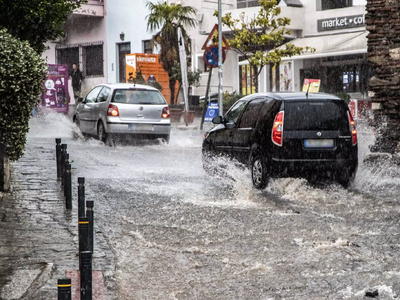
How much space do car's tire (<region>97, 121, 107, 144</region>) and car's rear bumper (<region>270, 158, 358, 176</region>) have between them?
8.91 m

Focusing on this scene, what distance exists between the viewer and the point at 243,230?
838 cm

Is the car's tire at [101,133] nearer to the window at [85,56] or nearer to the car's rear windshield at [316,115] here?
the car's rear windshield at [316,115]

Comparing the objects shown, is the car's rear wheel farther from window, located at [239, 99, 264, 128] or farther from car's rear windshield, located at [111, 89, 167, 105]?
car's rear windshield, located at [111, 89, 167, 105]

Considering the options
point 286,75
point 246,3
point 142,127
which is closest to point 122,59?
point 246,3

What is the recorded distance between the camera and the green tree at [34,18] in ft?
35.3

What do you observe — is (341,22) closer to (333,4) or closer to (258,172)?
(333,4)

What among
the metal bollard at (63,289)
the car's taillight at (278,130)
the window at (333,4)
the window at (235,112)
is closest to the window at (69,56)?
the window at (333,4)

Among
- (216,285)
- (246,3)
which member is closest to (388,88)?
(216,285)

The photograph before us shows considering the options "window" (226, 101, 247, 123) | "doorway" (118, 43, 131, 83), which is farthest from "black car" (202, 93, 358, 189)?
"doorway" (118, 43, 131, 83)

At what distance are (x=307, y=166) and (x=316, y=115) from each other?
0.81 meters

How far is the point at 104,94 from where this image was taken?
19.9 m

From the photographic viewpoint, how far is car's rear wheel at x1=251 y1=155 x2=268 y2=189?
11.3 metres

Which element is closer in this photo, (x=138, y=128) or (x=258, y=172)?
(x=258, y=172)

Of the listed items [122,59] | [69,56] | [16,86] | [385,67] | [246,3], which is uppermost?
[246,3]
